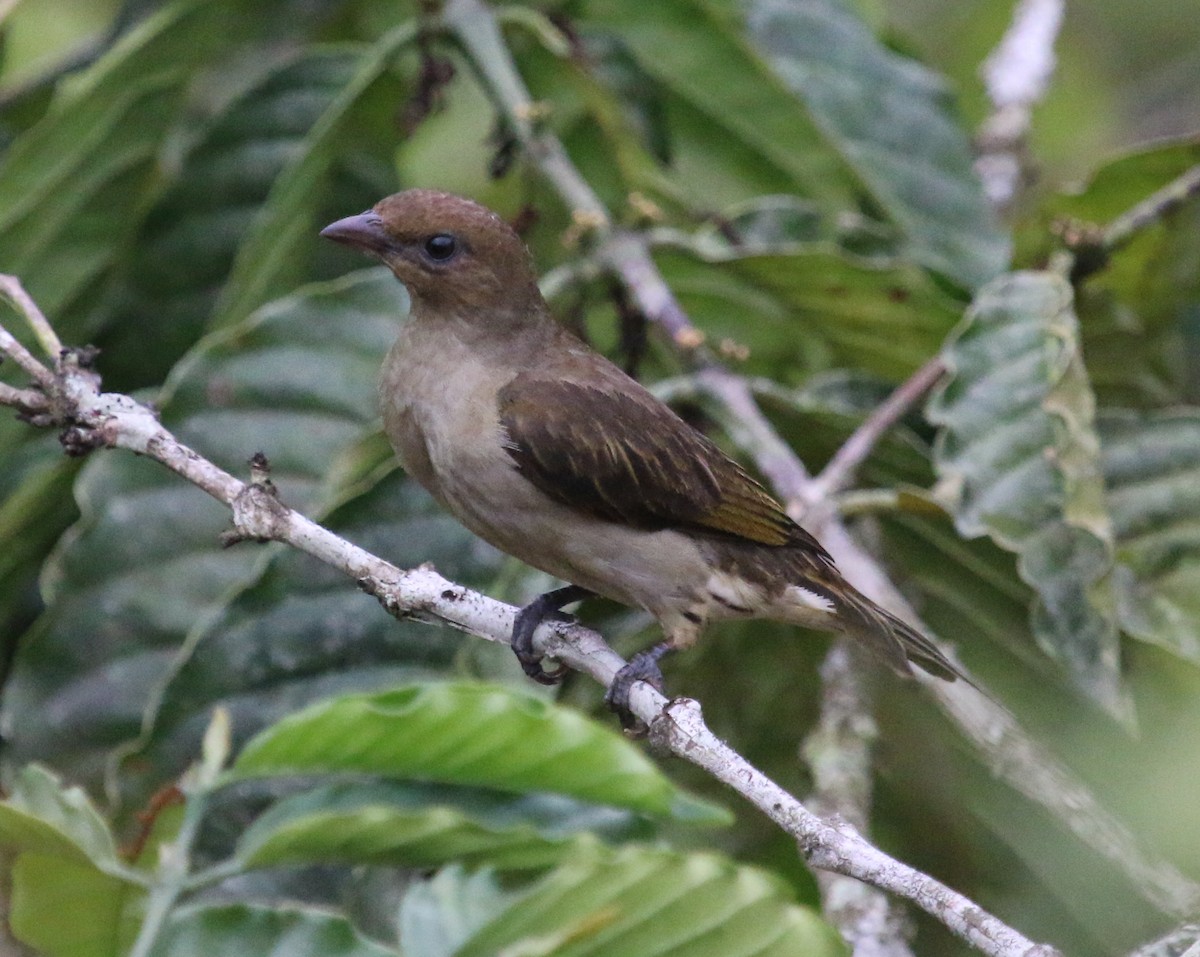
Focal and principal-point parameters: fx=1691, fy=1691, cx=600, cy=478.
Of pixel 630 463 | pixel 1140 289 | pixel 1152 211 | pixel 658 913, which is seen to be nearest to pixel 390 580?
pixel 630 463

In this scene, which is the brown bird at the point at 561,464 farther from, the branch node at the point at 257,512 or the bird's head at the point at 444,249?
the branch node at the point at 257,512

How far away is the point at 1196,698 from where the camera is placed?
309 cm

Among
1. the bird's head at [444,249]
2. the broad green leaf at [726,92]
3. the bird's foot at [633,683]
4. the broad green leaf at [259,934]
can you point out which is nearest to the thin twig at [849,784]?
the bird's foot at [633,683]

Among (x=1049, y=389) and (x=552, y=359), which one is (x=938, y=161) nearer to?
(x=1049, y=389)

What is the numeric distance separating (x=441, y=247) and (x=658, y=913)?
1.84 meters

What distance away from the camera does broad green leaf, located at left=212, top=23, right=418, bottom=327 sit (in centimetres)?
384

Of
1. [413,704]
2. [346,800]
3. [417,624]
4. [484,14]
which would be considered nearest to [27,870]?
[346,800]

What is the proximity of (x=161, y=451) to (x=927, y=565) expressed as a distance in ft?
5.64

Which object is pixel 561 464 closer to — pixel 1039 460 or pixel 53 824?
pixel 1039 460

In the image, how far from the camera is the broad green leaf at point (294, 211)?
3.84m

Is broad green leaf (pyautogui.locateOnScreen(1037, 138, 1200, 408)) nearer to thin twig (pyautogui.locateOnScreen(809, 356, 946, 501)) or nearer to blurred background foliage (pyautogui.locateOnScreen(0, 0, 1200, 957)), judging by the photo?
blurred background foliage (pyautogui.locateOnScreen(0, 0, 1200, 957))

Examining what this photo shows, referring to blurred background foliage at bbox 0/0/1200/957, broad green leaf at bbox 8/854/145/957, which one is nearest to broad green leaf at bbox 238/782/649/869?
blurred background foliage at bbox 0/0/1200/957

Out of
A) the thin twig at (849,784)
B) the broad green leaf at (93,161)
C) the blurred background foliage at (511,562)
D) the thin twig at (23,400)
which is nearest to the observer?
the blurred background foliage at (511,562)

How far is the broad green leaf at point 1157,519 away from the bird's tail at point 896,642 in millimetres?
370
